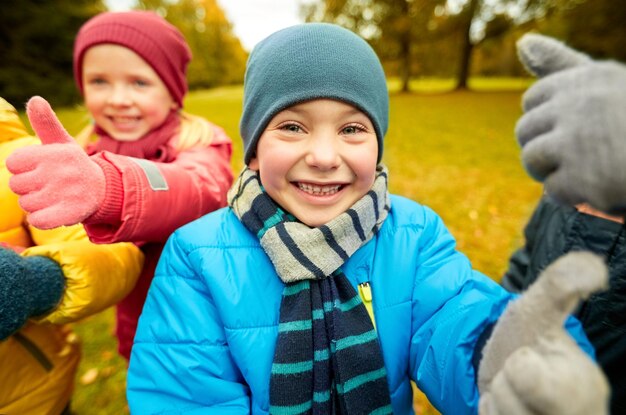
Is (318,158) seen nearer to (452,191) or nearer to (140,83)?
(140,83)

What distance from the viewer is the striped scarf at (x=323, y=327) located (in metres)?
1.13

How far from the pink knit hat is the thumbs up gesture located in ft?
5.50

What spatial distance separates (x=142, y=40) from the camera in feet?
5.23

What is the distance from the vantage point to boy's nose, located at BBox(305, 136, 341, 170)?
3.70ft

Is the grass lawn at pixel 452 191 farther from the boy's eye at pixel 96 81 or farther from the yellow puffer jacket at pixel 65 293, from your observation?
the yellow puffer jacket at pixel 65 293

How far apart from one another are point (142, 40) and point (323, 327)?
4.61 ft

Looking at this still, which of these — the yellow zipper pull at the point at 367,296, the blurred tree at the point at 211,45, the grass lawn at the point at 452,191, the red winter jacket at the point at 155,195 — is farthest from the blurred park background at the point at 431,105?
the blurred tree at the point at 211,45

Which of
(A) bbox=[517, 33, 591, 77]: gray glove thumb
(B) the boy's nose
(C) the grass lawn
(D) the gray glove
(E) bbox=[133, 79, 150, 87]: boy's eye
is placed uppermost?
(A) bbox=[517, 33, 591, 77]: gray glove thumb

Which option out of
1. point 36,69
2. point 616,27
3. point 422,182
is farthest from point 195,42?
point 422,182

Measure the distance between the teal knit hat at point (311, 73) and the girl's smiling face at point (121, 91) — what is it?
2.02 feet

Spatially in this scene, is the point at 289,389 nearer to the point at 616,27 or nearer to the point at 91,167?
the point at 91,167

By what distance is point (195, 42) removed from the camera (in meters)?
33.0

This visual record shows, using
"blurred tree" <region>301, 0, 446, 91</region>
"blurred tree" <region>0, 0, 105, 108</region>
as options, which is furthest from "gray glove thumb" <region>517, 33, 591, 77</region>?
"blurred tree" <region>301, 0, 446, 91</region>

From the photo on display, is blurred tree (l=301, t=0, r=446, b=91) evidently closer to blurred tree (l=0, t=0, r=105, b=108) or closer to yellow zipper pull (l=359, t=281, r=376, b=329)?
blurred tree (l=0, t=0, r=105, b=108)
